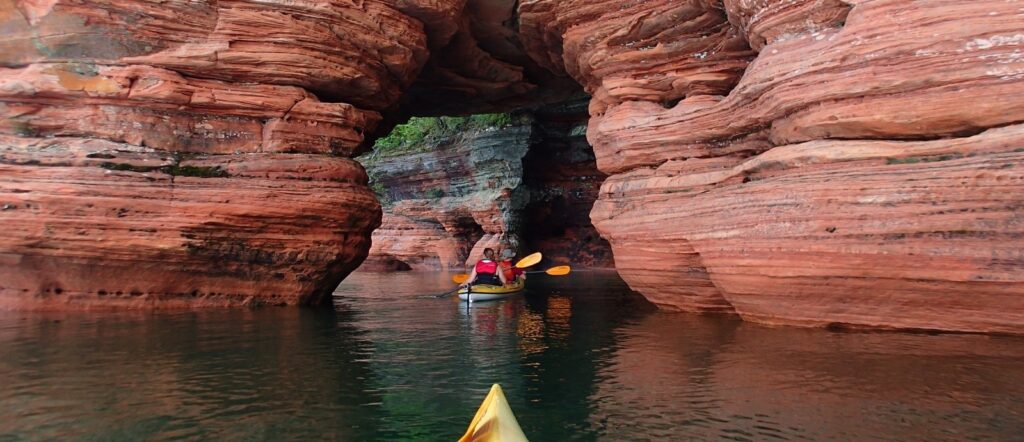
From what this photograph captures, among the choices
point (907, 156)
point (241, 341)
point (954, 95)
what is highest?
point (954, 95)

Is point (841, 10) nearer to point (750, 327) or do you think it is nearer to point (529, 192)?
point (750, 327)

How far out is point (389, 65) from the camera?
1310 cm

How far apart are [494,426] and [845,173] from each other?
577cm

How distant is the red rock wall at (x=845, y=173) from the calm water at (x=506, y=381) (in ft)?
2.05

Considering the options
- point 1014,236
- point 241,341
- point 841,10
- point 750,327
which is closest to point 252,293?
point 241,341

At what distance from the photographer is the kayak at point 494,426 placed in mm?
3496

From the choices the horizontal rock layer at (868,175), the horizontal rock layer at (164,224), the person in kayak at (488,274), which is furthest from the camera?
the person in kayak at (488,274)

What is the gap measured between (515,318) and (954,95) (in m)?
6.52

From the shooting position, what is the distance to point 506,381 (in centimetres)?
574

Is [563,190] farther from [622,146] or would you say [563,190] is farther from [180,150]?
[180,150]

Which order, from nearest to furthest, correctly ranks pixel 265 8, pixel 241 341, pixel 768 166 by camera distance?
pixel 241 341
pixel 768 166
pixel 265 8

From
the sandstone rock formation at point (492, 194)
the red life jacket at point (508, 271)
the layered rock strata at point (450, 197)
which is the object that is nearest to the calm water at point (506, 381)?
the red life jacket at point (508, 271)

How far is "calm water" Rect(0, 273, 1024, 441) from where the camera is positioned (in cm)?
435

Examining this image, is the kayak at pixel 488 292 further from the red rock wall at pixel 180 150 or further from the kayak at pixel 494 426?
the kayak at pixel 494 426
